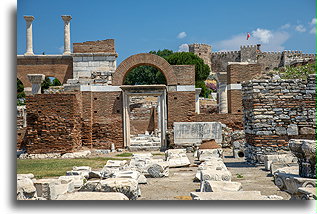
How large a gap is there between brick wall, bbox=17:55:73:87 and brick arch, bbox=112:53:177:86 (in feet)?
30.5

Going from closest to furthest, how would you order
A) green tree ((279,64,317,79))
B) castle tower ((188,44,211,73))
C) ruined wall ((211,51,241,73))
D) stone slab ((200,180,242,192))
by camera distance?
stone slab ((200,180,242,192))
green tree ((279,64,317,79))
castle tower ((188,44,211,73))
ruined wall ((211,51,241,73))

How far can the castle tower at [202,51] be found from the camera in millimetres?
59281

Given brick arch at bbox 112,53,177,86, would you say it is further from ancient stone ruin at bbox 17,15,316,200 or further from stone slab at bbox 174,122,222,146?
stone slab at bbox 174,122,222,146

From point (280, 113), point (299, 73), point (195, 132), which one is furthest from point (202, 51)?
point (280, 113)

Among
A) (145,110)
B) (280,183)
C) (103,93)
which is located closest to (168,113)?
(103,93)

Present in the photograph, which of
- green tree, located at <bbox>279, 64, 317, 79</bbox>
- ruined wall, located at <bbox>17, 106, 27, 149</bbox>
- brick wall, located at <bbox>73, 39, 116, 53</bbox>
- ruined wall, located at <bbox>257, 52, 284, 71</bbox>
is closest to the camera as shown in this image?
green tree, located at <bbox>279, 64, 317, 79</bbox>

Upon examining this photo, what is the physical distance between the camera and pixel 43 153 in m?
15.4

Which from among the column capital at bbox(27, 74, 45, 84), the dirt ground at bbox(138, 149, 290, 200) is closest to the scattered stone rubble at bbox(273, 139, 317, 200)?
the dirt ground at bbox(138, 149, 290, 200)

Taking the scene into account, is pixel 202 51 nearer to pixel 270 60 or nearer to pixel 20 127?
pixel 270 60

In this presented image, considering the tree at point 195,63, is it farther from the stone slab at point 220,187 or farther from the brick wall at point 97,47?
the stone slab at point 220,187

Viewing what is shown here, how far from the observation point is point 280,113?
10391 mm

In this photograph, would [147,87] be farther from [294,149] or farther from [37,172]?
[294,149]

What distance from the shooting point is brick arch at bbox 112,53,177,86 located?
702 inches
